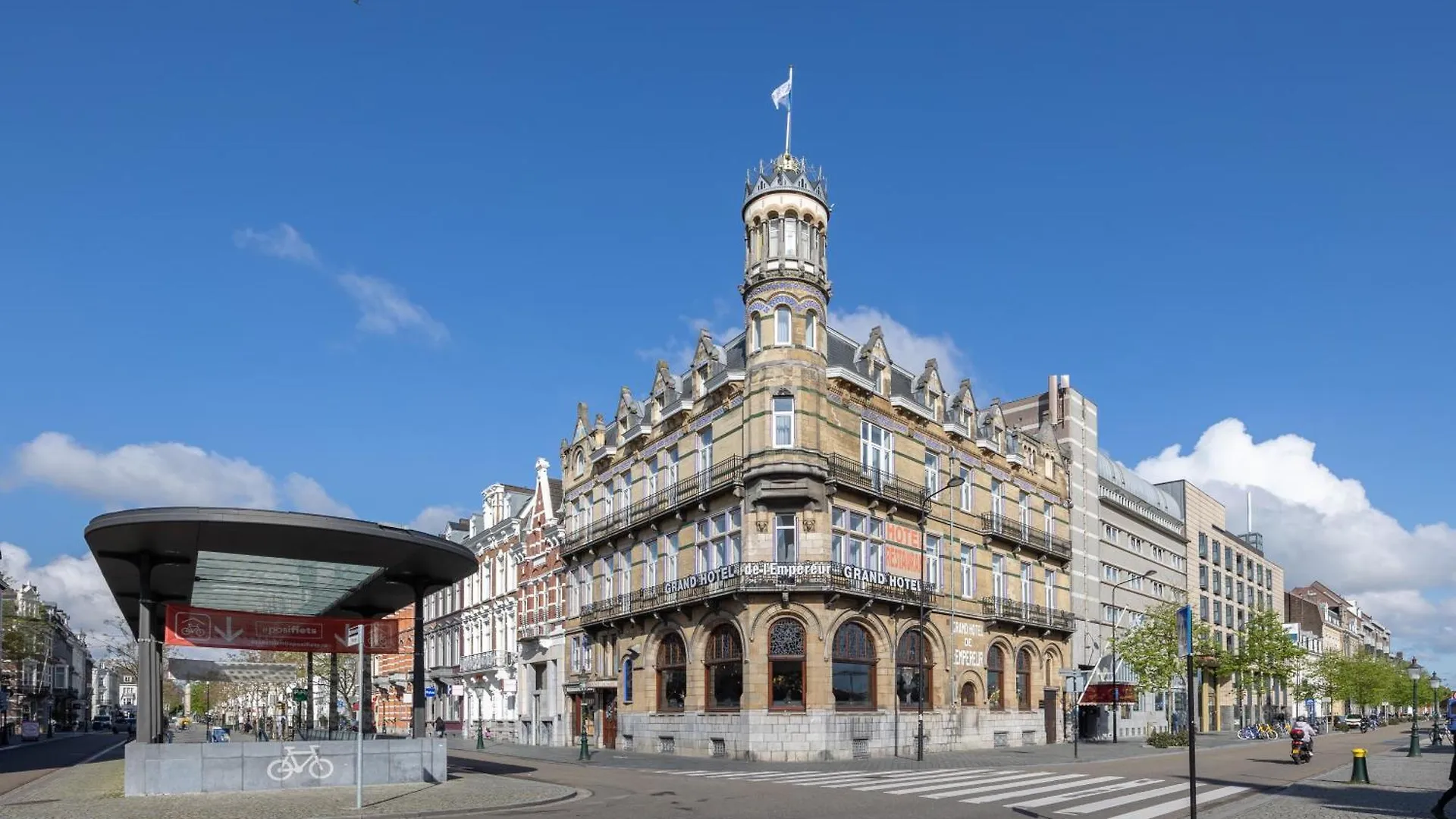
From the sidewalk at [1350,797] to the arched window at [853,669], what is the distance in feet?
Result: 49.2

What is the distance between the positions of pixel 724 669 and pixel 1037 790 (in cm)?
1784

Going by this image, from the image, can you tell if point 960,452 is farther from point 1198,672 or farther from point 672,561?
point 1198,672

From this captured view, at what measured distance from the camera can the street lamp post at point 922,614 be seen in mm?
37500

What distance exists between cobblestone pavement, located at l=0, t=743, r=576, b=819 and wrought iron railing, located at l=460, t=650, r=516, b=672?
3701 centimetres

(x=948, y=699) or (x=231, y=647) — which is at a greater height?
(x=231, y=647)

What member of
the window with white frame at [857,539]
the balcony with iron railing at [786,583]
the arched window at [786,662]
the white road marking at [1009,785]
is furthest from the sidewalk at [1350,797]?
the window with white frame at [857,539]

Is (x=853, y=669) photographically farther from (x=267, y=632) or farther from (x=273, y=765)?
(x=273, y=765)

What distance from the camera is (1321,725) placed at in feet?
329

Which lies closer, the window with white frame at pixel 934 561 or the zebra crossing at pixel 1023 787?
the zebra crossing at pixel 1023 787

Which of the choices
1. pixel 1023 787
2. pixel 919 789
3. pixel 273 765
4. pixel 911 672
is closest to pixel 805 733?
pixel 911 672

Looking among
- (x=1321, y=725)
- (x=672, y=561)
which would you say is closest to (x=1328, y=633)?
(x=1321, y=725)

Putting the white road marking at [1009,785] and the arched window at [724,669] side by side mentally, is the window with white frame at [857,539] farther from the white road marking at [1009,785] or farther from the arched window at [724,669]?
the white road marking at [1009,785]

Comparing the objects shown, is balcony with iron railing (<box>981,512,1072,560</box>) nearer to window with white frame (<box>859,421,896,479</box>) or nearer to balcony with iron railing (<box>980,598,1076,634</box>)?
balcony with iron railing (<box>980,598,1076,634</box>)

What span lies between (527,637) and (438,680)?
15592 millimetres
